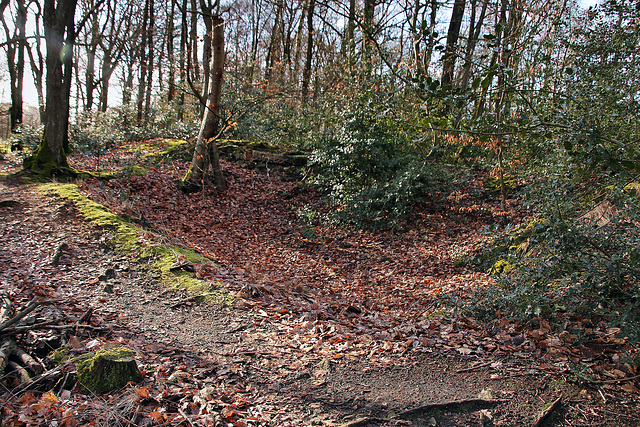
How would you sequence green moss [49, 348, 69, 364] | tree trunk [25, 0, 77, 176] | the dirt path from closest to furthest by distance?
the dirt path, green moss [49, 348, 69, 364], tree trunk [25, 0, 77, 176]

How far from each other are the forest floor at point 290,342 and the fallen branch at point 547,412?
1 centimetres

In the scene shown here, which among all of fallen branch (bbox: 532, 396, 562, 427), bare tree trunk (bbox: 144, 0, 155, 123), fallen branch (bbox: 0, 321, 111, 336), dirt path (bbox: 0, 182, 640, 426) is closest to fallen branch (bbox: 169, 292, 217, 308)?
dirt path (bbox: 0, 182, 640, 426)

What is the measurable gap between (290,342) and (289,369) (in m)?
0.57

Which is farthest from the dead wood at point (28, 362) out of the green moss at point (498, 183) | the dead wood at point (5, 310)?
the green moss at point (498, 183)

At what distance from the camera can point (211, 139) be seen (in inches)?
404

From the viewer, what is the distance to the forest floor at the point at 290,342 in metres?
Answer: 2.74

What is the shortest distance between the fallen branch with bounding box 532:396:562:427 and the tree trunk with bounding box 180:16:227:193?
9.15m

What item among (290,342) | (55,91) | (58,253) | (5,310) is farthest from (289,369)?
(55,91)

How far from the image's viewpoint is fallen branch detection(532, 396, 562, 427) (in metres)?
2.66

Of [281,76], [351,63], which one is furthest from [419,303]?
[281,76]

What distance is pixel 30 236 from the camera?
19.5 feet

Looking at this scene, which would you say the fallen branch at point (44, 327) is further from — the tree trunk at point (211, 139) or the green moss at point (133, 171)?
the green moss at point (133, 171)

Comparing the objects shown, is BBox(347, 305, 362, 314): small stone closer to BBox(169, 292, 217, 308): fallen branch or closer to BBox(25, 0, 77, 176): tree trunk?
BBox(169, 292, 217, 308): fallen branch

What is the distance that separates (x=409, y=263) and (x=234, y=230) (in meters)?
4.32
